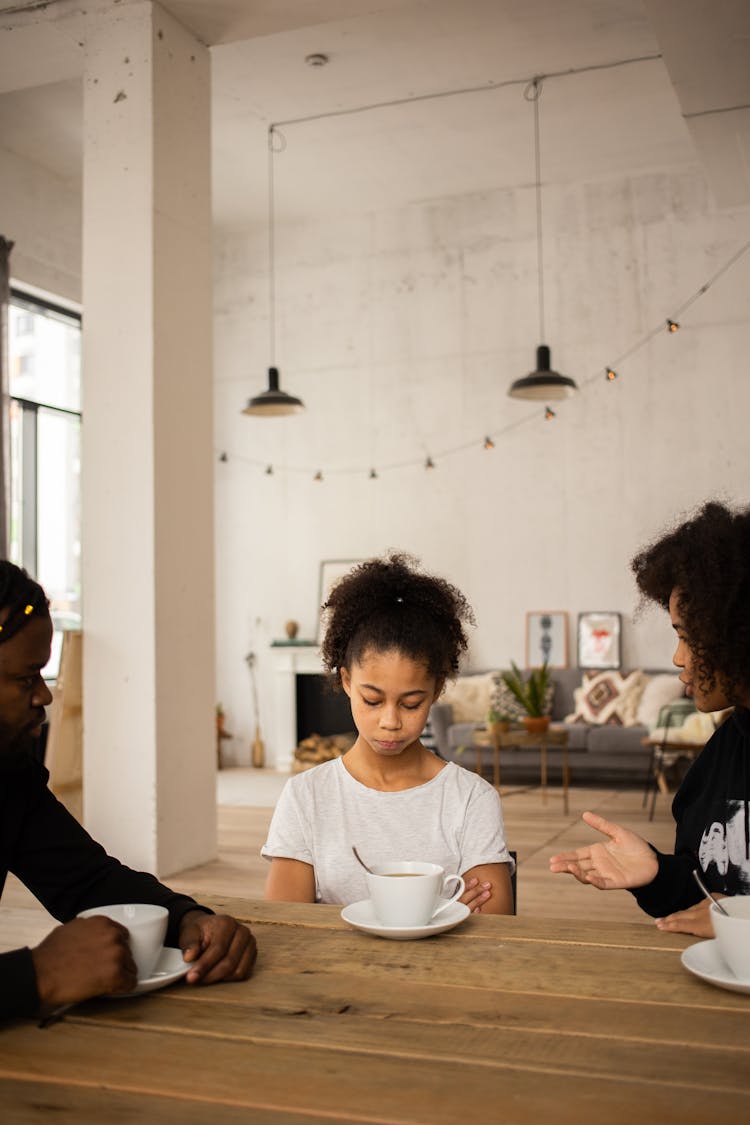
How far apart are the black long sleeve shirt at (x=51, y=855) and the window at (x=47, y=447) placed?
5.90 meters

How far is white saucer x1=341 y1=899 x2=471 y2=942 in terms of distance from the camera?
124 centimetres

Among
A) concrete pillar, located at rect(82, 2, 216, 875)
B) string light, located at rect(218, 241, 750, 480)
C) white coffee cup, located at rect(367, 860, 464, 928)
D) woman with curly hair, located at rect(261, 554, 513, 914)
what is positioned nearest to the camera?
white coffee cup, located at rect(367, 860, 464, 928)

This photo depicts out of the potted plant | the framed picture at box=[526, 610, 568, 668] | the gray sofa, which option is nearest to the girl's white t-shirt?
the potted plant

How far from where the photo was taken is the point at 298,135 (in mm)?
6867

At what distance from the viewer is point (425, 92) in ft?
20.5

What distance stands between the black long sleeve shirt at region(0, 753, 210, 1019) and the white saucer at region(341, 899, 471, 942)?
236 millimetres

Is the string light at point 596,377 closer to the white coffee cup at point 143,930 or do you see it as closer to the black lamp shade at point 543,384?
the black lamp shade at point 543,384

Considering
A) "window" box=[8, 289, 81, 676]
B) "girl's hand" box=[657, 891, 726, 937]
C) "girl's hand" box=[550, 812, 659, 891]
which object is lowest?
"girl's hand" box=[657, 891, 726, 937]

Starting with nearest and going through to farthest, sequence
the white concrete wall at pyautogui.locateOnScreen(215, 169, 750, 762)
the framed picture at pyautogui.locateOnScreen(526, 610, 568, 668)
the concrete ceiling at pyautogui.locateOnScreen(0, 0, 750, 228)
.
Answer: the concrete ceiling at pyautogui.locateOnScreen(0, 0, 750, 228), the white concrete wall at pyautogui.locateOnScreen(215, 169, 750, 762), the framed picture at pyautogui.locateOnScreen(526, 610, 568, 668)

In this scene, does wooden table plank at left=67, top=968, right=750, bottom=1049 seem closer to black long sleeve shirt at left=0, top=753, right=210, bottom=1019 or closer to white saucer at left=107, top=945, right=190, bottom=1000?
white saucer at left=107, top=945, right=190, bottom=1000

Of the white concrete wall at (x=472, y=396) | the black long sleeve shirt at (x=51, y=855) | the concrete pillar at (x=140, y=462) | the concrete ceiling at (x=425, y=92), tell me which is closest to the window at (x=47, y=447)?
the white concrete wall at (x=472, y=396)

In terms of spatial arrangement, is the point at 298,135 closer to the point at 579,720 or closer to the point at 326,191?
the point at 326,191

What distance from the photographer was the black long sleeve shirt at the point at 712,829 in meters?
1.48

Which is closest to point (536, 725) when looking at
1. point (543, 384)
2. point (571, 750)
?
point (571, 750)
